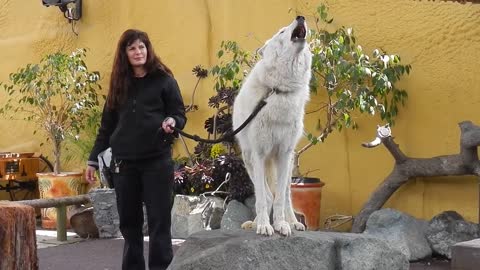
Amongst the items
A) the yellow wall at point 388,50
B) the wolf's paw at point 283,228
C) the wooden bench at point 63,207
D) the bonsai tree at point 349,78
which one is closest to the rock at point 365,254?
the wolf's paw at point 283,228

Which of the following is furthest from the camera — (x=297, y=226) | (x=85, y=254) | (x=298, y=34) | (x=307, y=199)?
(x=85, y=254)

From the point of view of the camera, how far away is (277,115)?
4.31 meters

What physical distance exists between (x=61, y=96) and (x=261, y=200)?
229 inches

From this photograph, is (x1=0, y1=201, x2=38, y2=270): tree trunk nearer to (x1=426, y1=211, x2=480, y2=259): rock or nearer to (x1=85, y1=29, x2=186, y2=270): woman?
(x1=85, y1=29, x2=186, y2=270): woman

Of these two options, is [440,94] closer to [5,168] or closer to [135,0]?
[135,0]

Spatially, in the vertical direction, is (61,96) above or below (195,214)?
above

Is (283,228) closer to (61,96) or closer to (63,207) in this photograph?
(63,207)

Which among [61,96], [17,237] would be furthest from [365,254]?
[61,96]

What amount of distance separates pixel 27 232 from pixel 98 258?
9.23 feet

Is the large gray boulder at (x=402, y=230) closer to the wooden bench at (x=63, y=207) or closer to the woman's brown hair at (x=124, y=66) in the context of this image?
the woman's brown hair at (x=124, y=66)

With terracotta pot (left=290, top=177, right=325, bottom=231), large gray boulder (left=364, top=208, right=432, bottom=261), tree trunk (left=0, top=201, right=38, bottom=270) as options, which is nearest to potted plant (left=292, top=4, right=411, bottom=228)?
terracotta pot (left=290, top=177, right=325, bottom=231)

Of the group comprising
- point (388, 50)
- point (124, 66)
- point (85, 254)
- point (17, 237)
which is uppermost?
point (388, 50)

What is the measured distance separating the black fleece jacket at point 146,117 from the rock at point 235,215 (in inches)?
98.1

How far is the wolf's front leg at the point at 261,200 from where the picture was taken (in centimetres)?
434
